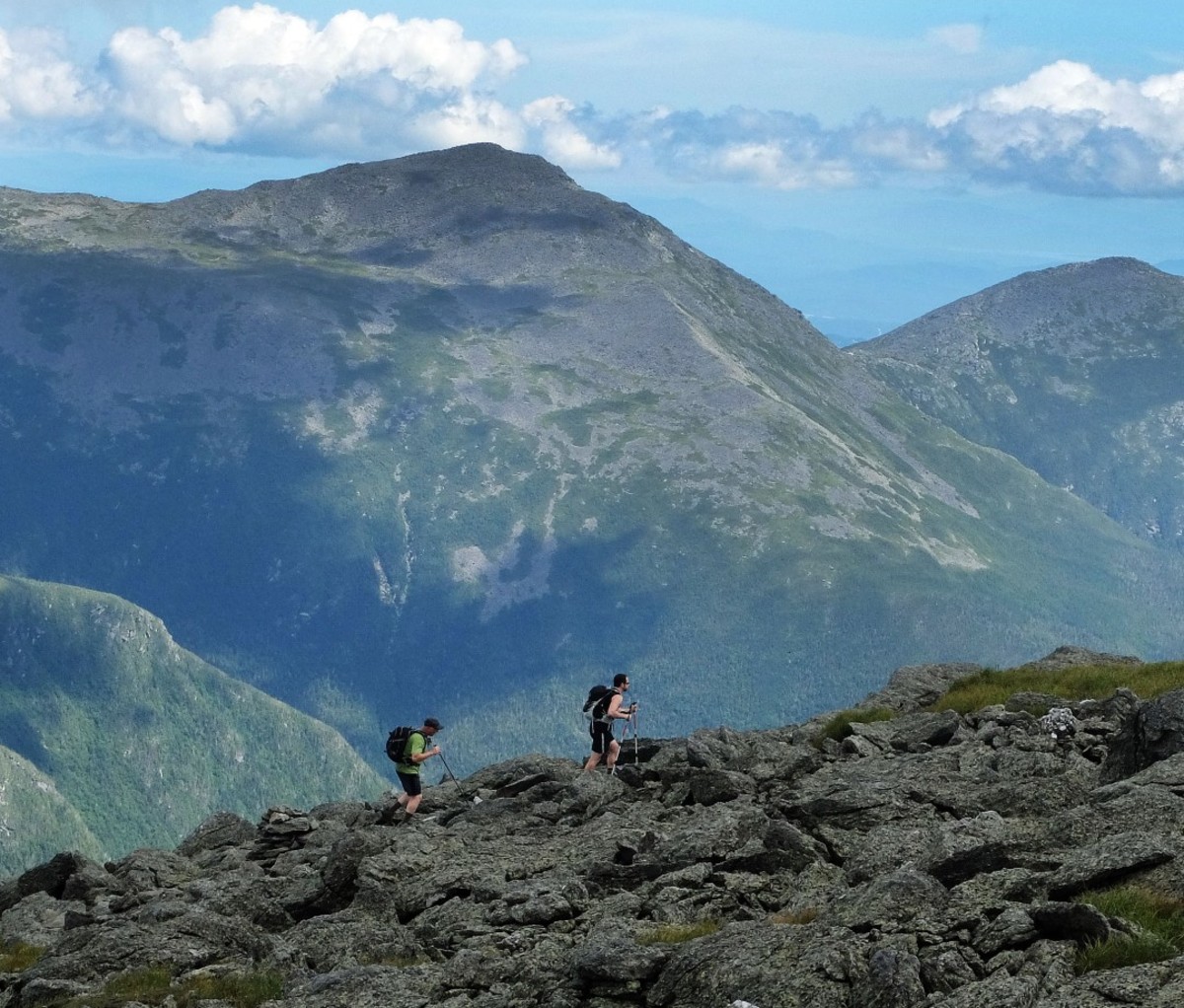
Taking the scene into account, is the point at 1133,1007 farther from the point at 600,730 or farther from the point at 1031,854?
the point at 600,730

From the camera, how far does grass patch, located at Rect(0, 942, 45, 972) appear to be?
4616 centimetres

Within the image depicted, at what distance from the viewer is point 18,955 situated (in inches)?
1907

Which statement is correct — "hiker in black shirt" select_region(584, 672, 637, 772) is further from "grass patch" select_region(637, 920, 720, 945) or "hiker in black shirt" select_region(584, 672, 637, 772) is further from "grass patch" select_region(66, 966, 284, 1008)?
"grass patch" select_region(637, 920, 720, 945)

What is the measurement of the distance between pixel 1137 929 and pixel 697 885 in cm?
1289

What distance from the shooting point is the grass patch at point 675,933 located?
3116 centimetres

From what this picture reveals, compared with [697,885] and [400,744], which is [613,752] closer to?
[400,744]

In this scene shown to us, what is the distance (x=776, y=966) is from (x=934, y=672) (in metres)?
46.5

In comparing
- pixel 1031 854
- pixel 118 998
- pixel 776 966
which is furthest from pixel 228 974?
pixel 1031 854

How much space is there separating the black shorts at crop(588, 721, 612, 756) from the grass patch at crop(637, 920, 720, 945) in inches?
1008

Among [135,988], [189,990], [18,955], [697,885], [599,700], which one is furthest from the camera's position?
[599,700]

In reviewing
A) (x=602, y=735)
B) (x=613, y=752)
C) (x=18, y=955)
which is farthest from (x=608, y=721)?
(x=18, y=955)

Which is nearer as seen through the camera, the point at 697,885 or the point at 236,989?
the point at 236,989

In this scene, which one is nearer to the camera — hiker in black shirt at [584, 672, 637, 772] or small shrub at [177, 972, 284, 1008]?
small shrub at [177, 972, 284, 1008]

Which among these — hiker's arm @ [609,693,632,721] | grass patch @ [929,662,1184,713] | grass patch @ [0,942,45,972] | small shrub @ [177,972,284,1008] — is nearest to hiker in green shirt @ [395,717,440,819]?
hiker's arm @ [609,693,632,721]
